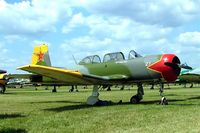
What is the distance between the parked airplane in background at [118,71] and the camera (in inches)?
651

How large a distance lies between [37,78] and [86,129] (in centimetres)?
1195

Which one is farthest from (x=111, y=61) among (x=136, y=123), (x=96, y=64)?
(x=136, y=123)

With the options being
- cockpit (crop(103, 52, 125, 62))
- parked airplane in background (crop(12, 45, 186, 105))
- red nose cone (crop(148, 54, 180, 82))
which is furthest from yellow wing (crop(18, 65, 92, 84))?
red nose cone (crop(148, 54, 180, 82))

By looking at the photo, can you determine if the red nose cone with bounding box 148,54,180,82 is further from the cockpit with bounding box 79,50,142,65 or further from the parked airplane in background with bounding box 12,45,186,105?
the cockpit with bounding box 79,50,142,65

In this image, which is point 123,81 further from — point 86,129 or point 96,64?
point 86,129

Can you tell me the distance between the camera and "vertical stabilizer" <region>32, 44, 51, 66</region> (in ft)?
72.7

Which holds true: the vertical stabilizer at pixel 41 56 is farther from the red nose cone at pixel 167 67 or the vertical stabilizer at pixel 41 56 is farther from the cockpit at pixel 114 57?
the red nose cone at pixel 167 67

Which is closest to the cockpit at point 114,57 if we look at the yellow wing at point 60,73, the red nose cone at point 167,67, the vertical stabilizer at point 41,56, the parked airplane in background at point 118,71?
the parked airplane in background at point 118,71

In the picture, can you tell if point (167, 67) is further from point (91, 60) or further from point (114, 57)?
point (91, 60)

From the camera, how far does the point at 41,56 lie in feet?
72.8

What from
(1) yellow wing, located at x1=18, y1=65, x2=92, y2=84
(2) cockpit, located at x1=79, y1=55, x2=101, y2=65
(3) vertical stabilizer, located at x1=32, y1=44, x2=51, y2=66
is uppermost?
(3) vertical stabilizer, located at x1=32, y1=44, x2=51, y2=66

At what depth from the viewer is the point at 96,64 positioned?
19.1m

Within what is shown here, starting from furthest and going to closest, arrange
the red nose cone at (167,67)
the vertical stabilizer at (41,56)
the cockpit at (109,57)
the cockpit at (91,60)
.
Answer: the vertical stabilizer at (41,56) → the cockpit at (91,60) → the cockpit at (109,57) → the red nose cone at (167,67)

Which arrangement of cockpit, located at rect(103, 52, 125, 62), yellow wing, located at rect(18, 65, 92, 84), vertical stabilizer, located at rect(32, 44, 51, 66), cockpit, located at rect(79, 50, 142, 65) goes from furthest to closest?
vertical stabilizer, located at rect(32, 44, 51, 66) → cockpit, located at rect(103, 52, 125, 62) → cockpit, located at rect(79, 50, 142, 65) → yellow wing, located at rect(18, 65, 92, 84)
